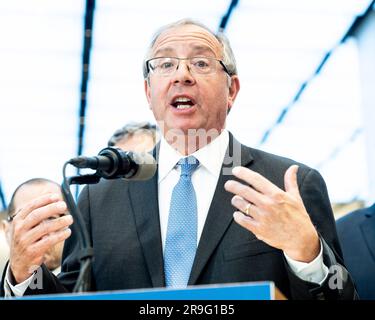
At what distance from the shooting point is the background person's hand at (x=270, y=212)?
4.96ft

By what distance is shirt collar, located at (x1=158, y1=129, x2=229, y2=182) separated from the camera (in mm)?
2117

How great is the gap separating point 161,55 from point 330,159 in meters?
9.24

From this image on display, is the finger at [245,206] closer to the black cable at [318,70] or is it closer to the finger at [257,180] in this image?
the finger at [257,180]

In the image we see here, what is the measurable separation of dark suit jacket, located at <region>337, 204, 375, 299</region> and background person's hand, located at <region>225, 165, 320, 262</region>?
1305 millimetres

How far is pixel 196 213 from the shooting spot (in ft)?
6.49

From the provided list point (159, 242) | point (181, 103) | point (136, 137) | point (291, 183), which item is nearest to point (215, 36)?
point (181, 103)

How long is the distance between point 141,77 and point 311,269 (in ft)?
21.2

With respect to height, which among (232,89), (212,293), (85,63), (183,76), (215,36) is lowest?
(212,293)

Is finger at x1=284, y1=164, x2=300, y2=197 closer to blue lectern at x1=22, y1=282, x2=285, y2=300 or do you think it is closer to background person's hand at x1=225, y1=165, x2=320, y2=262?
background person's hand at x1=225, y1=165, x2=320, y2=262

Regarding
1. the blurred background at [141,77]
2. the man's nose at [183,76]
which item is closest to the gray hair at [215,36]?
the man's nose at [183,76]

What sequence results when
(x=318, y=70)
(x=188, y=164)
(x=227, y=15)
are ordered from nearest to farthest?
(x=188, y=164) → (x=227, y=15) → (x=318, y=70)

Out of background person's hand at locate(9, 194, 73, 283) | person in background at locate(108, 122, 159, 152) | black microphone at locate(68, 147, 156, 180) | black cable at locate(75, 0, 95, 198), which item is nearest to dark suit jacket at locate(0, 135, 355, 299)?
background person's hand at locate(9, 194, 73, 283)

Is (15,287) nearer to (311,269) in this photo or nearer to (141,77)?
(311,269)
